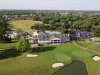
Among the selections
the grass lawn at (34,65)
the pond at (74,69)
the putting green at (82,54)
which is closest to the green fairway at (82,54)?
the putting green at (82,54)

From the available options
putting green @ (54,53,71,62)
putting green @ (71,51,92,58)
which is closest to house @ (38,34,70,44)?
putting green @ (71,51,92,58)

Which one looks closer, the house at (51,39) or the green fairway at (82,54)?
the green fairway at (82,54)

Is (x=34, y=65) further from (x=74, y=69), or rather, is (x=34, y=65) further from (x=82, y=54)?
(x=82, y=54)

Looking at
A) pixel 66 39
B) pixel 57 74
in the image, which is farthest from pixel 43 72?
pixel 66 39

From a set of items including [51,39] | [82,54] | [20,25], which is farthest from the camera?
[20,25]

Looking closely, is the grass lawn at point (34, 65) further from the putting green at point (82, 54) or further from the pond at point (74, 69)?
the putting green at point (82, 54)

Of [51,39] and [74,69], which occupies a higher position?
[51,39]

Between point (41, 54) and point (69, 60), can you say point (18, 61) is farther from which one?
point (69, 60)

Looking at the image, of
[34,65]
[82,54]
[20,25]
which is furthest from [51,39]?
[20,25]

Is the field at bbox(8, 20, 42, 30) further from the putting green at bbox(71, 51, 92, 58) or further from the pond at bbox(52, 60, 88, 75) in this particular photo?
the pond at bbox(52, 60, 88, 75)
